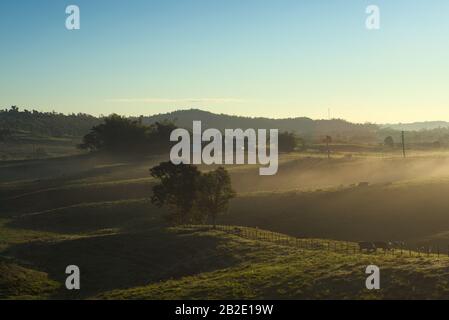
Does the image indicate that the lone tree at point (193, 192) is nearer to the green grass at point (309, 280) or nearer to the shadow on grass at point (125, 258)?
the shadow on grass at point (125, 258)

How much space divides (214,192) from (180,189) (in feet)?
15.8

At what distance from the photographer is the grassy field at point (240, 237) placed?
121 feet

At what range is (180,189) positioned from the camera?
72.1 meters

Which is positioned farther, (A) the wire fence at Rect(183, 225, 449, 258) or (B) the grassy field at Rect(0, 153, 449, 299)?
(A) the wire fence at Rect(183, 225, 449, 258)

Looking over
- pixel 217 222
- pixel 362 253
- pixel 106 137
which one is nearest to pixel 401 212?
pixel 217 222

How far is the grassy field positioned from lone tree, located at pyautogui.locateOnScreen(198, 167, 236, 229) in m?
6.21

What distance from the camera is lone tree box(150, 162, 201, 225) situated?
7181 cm

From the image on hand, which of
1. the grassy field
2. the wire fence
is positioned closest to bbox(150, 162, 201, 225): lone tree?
the wire fence

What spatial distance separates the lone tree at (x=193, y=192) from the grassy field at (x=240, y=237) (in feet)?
19.4

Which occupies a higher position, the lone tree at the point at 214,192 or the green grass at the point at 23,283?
the lone tree at the point at 214,192

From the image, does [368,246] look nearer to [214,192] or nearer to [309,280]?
[309,280]

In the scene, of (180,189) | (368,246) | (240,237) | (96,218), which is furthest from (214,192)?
(96,218)

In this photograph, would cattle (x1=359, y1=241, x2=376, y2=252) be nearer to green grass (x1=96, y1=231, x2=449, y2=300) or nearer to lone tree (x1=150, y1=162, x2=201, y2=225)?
green grass (x1=96, y1=231, x2=449, y2=300)

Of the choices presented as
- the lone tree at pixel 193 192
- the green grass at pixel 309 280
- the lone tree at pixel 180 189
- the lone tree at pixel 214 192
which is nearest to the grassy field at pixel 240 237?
the green grass at pixel 309 280
